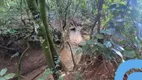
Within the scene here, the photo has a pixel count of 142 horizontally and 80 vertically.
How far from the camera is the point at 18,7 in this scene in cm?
367

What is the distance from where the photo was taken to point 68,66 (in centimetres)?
298

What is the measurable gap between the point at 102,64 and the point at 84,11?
13.7 feet

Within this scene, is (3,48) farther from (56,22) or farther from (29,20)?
(56,22)

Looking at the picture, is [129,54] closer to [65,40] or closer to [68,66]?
[68,66]

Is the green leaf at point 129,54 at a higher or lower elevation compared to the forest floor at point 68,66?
higher

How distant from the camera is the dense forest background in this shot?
1628mm

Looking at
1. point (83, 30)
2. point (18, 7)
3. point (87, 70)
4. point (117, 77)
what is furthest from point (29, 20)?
point (117, 77)

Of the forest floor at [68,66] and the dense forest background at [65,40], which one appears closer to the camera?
the dense forest background at [65,40]

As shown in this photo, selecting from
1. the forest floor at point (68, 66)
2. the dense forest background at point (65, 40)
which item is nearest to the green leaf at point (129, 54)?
the dense forest background at point (65, 40)

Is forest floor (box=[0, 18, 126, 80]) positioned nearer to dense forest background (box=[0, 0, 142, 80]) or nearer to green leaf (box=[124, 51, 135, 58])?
dense forest background (box=[0, 0, 142, 80])

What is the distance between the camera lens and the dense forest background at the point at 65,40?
64.1 inches

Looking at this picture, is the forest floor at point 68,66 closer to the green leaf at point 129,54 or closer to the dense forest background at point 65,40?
the dense forest background at point 65,40

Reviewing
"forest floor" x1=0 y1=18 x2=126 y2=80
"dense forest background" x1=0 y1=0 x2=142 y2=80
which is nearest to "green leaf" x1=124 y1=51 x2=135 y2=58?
"dense forest background" x1=0 y1=0 x2=142 y2=80

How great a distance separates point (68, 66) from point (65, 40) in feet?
2.88
